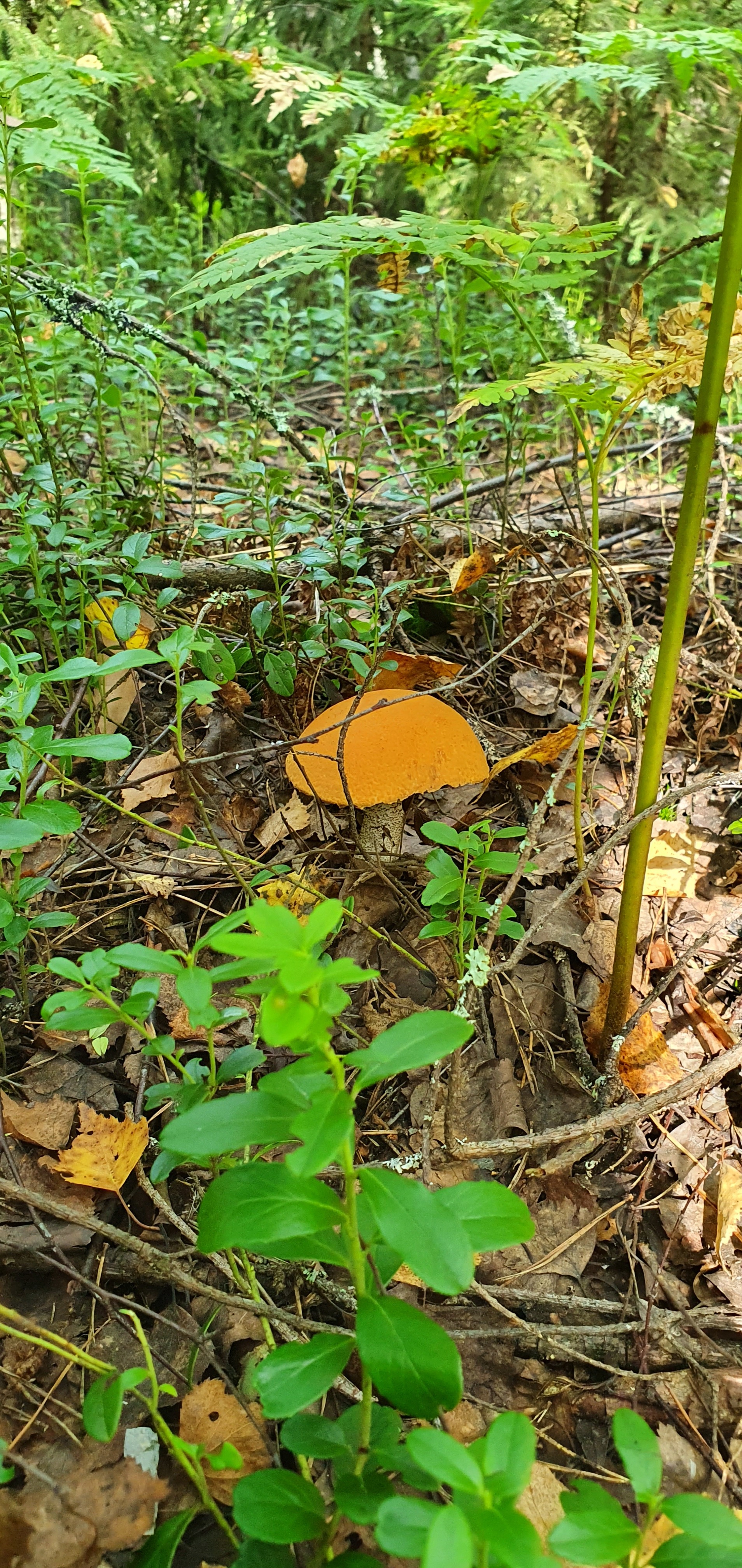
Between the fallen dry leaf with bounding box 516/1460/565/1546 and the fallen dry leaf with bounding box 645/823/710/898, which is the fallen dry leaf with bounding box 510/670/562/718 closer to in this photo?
the fallen dry leaf with bounding box 645/823/710/898

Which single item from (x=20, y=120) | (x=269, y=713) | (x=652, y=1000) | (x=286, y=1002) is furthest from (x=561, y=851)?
(x=20, y=120)

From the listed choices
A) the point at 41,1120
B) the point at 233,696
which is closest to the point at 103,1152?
the point at 41,1120

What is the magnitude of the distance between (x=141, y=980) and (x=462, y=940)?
67 centimetres

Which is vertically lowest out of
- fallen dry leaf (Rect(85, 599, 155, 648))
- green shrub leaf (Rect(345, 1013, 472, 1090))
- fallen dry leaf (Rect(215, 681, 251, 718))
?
fallen dry leaf (Rect(215, 681, 251, 718))

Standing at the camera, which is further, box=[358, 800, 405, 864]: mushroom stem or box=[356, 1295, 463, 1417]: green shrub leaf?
box=[358, 800, 405, 864]: mushroom stem

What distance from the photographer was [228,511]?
268 centimetres

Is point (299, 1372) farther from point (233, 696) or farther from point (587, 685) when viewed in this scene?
point (233, 696)

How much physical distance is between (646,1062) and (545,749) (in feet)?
2.49

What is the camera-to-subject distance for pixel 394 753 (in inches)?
76.6

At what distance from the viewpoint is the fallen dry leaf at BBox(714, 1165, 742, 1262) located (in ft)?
5.39

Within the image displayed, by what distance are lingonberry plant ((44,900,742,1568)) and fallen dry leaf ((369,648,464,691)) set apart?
1.25 metres

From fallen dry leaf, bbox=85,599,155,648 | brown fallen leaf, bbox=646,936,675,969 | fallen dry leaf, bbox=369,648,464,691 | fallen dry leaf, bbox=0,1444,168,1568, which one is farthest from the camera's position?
fallen dry leaf, bbox=85,599,155,648

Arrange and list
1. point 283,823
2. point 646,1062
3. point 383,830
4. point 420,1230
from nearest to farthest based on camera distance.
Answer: point 420,1230, point 646,1062, point 383,830, point 283,823

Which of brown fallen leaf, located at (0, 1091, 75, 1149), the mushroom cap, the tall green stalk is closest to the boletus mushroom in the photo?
the mushroom cap
